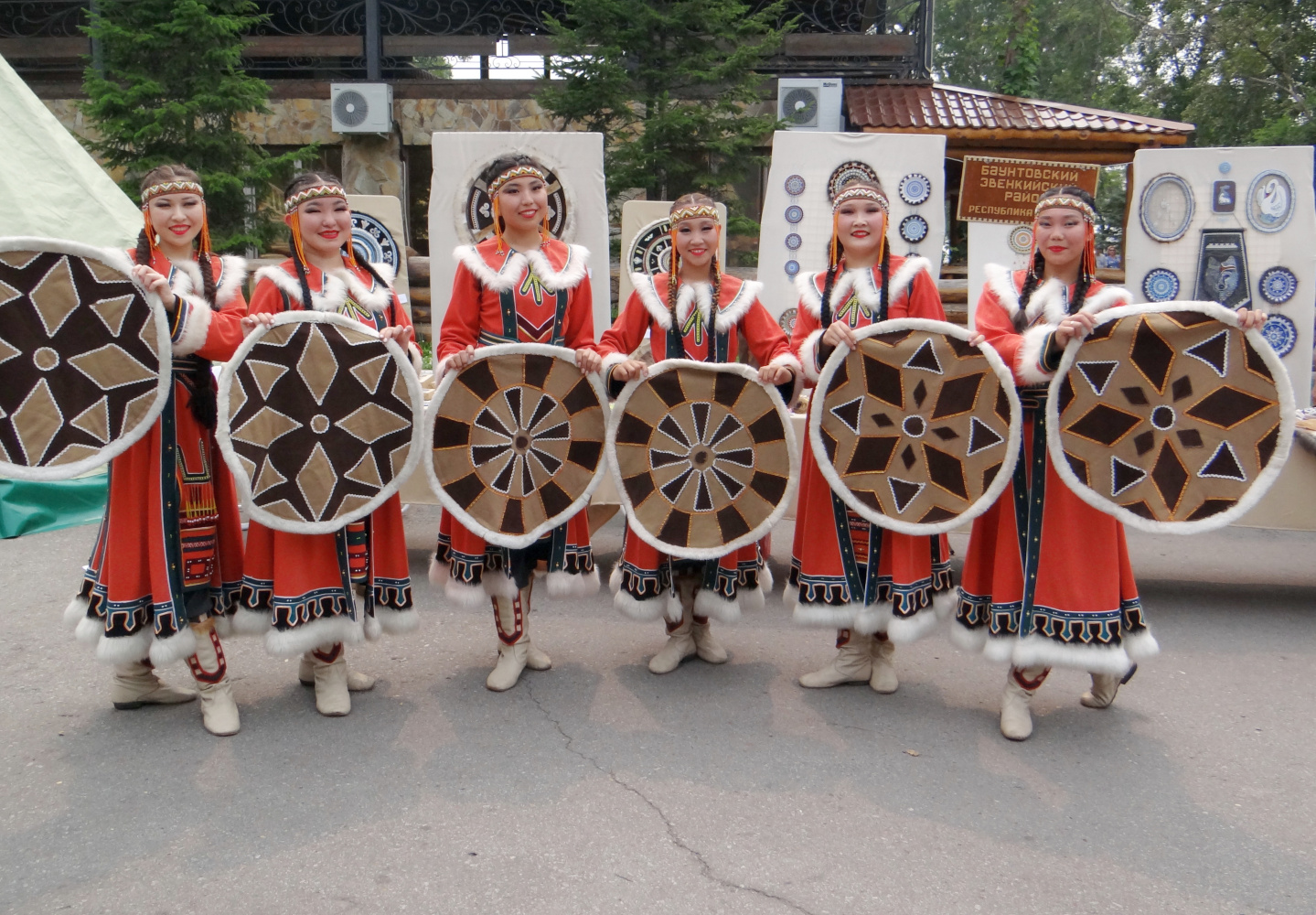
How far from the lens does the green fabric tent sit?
6.10 metres

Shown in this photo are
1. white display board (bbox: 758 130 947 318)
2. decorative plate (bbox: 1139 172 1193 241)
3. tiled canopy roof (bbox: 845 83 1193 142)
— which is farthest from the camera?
tiled canopy roof (bbox: 845 83 1193 142)

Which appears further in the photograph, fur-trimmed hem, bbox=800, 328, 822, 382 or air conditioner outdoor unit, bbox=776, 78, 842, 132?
air conditioner outdoor unit, bbox=776, 78, 842, 132

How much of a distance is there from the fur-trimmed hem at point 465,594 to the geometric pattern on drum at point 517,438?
310 millimetres

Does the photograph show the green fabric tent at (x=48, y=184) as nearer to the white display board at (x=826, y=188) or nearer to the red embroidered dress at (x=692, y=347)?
A: the white display board at (x=826, y=188)

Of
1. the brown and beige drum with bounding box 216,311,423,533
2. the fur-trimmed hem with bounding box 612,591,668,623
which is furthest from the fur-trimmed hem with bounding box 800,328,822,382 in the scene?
the brown and beige drum with bounding box 216,311,423,533

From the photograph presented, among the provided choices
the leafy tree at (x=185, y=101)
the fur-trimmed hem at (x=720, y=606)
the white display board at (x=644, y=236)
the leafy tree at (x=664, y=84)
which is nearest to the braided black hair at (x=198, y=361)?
the fur-trimmed hem at (x=720, y=606)

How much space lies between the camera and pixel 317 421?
9.48ft

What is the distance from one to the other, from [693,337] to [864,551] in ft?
3.03

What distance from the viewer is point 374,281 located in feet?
10.4

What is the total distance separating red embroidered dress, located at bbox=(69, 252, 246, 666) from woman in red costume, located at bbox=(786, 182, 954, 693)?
1.88 metres

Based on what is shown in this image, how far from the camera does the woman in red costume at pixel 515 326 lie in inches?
127

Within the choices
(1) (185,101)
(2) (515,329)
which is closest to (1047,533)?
(2) (515,329)

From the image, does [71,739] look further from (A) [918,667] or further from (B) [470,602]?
(A) [918,667]

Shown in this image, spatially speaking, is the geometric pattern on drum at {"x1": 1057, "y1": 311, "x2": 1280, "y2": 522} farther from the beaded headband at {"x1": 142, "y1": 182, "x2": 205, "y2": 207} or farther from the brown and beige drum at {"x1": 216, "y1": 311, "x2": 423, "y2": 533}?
the beaded headband at {"x1": 142, "y1": 182, "x2": 205, "y2": 207}
